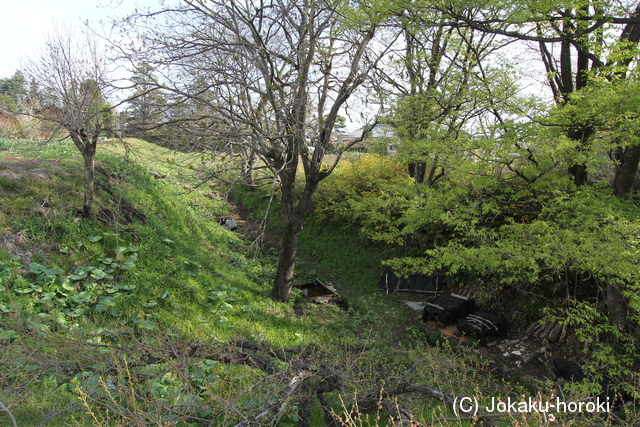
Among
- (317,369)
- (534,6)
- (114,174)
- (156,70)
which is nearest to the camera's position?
(317,369)

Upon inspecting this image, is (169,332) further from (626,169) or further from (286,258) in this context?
(626,169)

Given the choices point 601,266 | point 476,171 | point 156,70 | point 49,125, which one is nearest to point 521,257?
point 601,266

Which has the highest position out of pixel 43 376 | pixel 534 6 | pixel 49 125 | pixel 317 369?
pixel 534 6

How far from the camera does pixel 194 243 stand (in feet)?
29.0

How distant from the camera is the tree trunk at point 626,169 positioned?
623cm

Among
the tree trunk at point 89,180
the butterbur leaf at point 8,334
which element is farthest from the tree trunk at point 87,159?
the butterbur leaf at point 8,334

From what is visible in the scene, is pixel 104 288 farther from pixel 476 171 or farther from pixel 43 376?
pixel 476 171

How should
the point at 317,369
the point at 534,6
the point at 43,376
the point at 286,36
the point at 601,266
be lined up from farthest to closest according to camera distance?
the point at 286,36
the point at 534,6
the point at 601,266
the point at 43,376
the point at 317,369

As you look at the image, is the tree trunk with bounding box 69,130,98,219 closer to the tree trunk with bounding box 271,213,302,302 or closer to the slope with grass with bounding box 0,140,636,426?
the slope with grass with bounding box 0,140,636,426

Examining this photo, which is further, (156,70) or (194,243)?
(194,243)

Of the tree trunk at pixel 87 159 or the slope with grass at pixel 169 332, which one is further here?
the tree trunk at pixel 87 159

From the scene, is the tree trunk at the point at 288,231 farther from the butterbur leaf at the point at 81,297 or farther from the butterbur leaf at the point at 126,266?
the butterbur leaf at the point at 81,297

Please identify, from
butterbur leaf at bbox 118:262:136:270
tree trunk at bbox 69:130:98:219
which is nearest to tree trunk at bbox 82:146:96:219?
tree trunk at bbox 69:130:98:219

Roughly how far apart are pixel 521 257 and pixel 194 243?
7.37m
